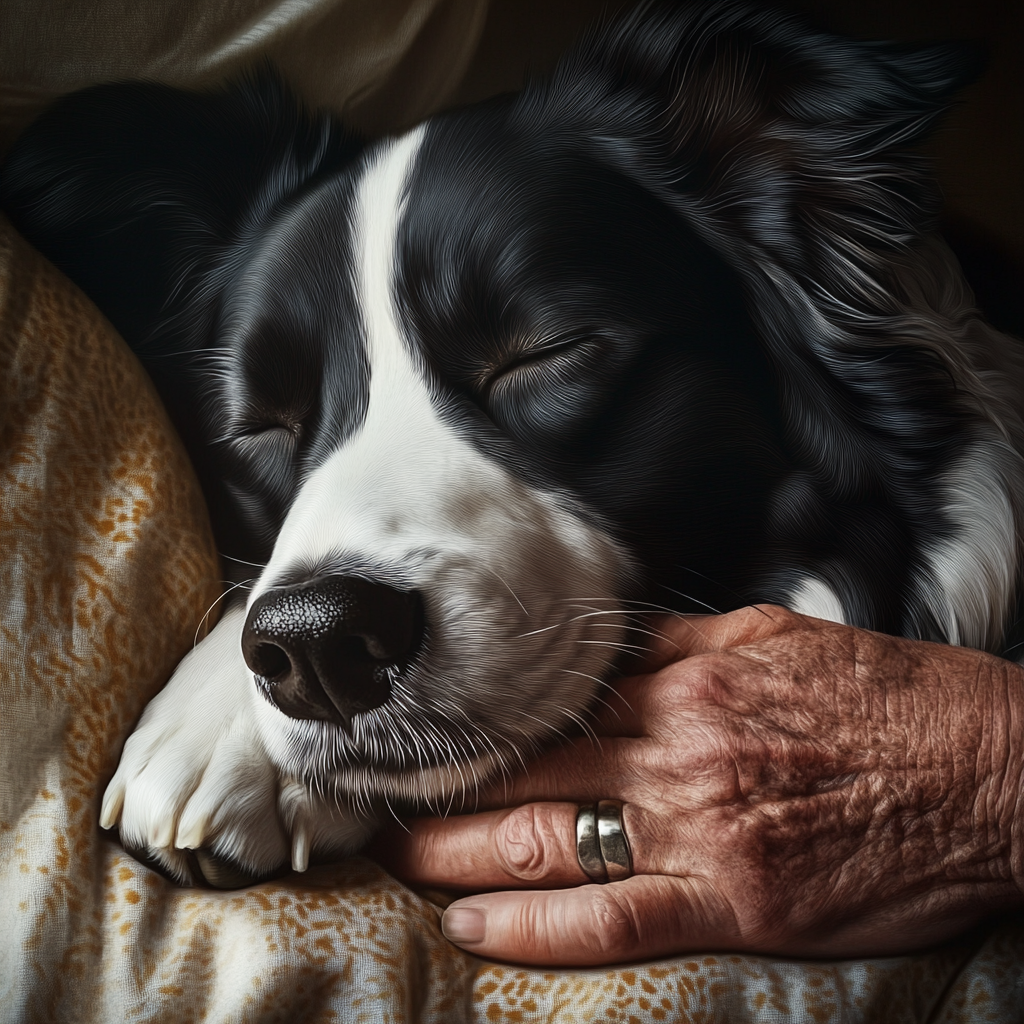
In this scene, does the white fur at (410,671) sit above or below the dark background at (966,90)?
below

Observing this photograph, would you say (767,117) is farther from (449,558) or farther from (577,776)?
(577,776)

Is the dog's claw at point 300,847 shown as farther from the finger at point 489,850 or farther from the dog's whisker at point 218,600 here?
the dog's whisker at point 218,600

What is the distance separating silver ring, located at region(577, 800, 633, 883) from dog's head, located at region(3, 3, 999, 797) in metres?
0.08

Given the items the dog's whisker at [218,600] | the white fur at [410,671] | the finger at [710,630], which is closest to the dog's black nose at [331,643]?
the white fur at [410,671]

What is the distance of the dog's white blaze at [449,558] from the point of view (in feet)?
2.28

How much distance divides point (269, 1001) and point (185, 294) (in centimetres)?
64

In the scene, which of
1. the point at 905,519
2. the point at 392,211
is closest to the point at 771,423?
the point at 905,519

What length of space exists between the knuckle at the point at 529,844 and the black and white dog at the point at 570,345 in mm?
49

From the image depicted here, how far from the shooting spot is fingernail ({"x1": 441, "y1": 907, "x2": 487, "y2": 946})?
0.71 m

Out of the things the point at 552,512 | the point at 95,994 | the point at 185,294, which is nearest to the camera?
the point at 95,994

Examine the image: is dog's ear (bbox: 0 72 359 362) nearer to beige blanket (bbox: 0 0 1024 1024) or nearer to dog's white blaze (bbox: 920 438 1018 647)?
beige blanket (bbox: 0 0 1024 1024)

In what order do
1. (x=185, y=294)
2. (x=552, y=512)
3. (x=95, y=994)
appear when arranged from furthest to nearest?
(x=185, y=294)
(x=552, y=512)
(x=95, y=994)

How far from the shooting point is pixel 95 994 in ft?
2.08

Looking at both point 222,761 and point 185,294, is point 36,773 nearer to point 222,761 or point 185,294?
point 222,761
